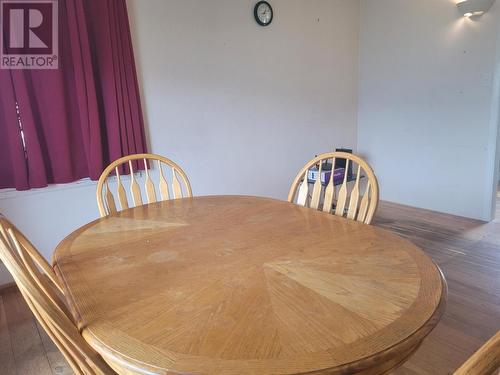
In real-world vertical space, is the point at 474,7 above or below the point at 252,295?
above

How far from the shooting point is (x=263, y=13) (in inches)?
133

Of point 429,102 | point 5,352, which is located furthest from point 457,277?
point 5,352

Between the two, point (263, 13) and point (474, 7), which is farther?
point (263, 13)

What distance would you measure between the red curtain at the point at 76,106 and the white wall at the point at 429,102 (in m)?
2.81

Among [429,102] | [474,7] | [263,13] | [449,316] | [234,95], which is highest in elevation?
[263,13]

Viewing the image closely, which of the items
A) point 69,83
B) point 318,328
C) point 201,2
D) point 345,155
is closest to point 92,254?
point 318,328

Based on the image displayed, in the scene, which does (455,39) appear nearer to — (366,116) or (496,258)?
(366,116)

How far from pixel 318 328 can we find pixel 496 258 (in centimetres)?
257

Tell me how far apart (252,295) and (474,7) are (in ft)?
11.5

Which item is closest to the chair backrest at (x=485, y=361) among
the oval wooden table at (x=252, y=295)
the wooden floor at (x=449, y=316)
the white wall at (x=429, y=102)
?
the oval wooden table at (x=252, y=295)

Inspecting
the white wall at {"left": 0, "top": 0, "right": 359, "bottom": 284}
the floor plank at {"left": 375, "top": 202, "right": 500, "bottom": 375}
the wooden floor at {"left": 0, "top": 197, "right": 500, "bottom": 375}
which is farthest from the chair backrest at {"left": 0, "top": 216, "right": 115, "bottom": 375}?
the white wall at {"left": 0, "top": 0, "right": 359, "bottom": 284}

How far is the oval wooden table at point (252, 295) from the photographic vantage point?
0.70m

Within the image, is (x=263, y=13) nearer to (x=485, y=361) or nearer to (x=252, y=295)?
(x=252, y=295)

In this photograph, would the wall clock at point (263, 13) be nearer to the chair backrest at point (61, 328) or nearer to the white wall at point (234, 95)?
the white wall at point (234, 95)
